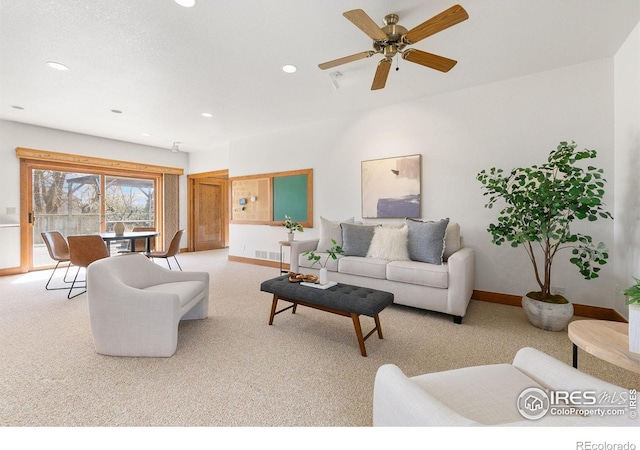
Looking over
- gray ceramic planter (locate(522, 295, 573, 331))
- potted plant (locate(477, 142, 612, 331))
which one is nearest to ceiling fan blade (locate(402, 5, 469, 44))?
potted plant (locate(477, 142, 612, 331))

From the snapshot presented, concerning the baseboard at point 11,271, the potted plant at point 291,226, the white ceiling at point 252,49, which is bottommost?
the baseboard at point 11,271

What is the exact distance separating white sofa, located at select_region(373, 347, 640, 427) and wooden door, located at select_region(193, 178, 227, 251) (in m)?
7.60

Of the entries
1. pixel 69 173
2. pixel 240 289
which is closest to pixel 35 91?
pixel 69 173

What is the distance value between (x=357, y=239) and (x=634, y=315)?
2.63 metres

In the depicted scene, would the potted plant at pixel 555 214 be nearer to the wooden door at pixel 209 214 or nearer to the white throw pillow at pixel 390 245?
the white throw pillow at pixel 390 245

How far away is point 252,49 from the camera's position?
8.89ft

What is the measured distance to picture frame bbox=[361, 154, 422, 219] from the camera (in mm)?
3961

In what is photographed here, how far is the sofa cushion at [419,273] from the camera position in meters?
2.81

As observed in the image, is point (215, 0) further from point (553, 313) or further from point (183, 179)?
point (183, 179)

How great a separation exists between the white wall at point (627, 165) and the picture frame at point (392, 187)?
1947mm

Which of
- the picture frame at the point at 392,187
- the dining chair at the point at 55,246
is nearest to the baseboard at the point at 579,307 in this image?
the picture frame at the point at 392,187

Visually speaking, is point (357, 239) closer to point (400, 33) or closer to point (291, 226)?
point (291, 226)

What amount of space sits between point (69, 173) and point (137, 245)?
2061 mm

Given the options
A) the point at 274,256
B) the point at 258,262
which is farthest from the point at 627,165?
the point at 258,262
